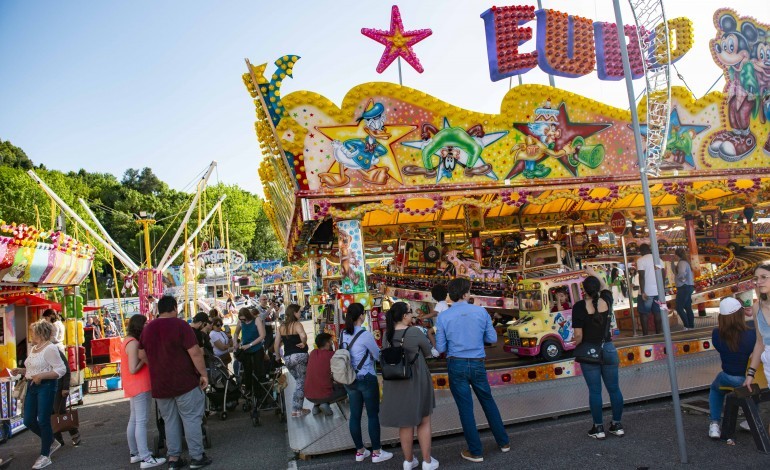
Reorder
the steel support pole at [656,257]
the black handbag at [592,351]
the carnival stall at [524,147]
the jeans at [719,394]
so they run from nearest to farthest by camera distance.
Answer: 1. the steel support pole at [656,257]
2. the jeans at [719,394]
3. the black handbag at [592,351]
4. the carnival stall at [524,147]

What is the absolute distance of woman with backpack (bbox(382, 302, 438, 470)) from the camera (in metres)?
5.19

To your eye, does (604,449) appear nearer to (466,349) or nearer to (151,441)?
(466,349)

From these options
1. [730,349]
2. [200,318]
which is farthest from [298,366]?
[730,349]

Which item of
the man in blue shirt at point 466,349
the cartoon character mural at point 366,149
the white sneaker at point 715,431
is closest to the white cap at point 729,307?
the white sneaker at point 715,431

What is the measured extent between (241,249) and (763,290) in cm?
5472

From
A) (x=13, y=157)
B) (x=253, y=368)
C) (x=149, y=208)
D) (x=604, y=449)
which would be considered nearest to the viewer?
(x=604, y=449)

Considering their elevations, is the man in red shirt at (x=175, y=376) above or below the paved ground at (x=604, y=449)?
above

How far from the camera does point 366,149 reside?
8695 millimetres

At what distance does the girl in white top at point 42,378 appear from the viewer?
6.92 m

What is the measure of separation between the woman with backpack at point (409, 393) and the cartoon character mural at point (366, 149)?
3.67 metres

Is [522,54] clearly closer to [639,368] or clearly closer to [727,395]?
[639,368]

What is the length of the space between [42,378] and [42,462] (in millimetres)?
1137

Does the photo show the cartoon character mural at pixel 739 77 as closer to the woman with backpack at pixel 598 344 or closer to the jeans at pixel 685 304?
the jeans at pixel 685 304

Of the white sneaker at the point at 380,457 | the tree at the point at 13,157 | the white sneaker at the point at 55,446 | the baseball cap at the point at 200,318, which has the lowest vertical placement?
the white sneaker at the point at 55,446
